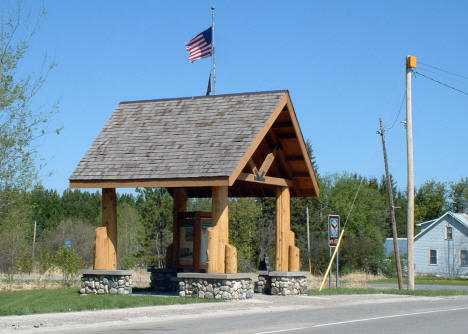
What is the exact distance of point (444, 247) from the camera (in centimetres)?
6400

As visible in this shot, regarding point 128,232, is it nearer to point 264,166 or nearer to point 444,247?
point 444,247

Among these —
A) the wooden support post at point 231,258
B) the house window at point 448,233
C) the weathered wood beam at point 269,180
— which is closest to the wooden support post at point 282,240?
the weathered wood beam at point 269,180

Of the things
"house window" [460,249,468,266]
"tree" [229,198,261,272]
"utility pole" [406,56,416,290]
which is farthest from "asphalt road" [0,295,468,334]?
"house window" [460,249,468,266]

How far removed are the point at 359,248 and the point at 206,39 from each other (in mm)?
29769

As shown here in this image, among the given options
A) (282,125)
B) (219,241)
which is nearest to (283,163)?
(282,125)

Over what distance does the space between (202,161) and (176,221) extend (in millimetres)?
4816

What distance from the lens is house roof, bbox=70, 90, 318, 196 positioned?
2097cm

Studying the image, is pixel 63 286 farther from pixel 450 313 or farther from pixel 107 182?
pixel 450 313

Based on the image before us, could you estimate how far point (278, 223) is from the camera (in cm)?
2398

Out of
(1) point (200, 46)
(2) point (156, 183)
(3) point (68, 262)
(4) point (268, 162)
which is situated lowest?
(3) point (68, 262)

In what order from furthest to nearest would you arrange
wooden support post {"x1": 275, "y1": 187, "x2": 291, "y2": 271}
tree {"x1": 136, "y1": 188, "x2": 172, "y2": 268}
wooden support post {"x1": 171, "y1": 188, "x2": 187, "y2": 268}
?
tree {"x1": 136, "y1": 188, "x2": 172, "y2": 268}
wooden support post {"x1": 171, "y1": 188, "x2": 187, "y2": 268}
wooden support post {"x1": 275, "y1": 187, "x2": 291, "y2": 271}

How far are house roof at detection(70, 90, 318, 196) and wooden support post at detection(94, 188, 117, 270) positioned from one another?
955 millimetres

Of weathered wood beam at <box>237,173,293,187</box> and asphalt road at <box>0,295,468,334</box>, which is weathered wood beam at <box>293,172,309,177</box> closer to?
weathered wood beam at <box>237,173,293,187</box>

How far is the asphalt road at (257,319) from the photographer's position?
46.0 ft
